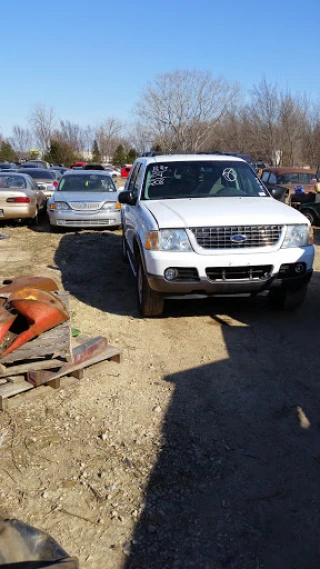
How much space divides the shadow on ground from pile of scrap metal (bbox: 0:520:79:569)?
0.46 m

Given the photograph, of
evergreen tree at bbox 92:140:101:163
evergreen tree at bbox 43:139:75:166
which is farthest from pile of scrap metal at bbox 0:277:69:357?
evergreen tree at bbox 92:140:101:163

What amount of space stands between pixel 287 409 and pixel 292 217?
2.49 meters

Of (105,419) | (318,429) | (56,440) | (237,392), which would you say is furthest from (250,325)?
(56,440)

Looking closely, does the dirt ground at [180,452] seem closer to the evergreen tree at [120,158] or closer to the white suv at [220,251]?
the white suv at [220,251]

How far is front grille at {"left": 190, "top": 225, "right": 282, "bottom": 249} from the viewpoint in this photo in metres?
5.29

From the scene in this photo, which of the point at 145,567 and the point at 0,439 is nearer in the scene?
the point at 145,567

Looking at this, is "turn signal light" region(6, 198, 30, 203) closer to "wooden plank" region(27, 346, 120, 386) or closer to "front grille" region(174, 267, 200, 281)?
"front grille" region(174, 267, 200, 281)

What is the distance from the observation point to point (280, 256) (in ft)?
17.7

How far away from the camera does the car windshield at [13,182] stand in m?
13.9

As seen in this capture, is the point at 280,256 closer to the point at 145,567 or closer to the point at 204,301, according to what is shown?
the point at 204,301

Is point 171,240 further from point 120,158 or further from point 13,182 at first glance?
point 120,158

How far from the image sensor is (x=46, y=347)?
3.85 meters

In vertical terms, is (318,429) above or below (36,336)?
below

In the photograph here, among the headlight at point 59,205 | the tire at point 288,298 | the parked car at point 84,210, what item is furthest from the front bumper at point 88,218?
the tire at point 288,298
